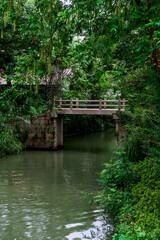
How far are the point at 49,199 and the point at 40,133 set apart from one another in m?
11.2

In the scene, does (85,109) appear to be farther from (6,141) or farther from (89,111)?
(6,141)

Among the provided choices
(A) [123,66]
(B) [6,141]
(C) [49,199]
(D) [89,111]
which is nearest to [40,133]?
(D) [89,111]

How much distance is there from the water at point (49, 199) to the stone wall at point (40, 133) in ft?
9.05

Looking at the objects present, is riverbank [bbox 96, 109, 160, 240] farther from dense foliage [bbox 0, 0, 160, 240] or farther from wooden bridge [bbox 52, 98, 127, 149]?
wooden bridge [bbox 52, 98, 127, 149]

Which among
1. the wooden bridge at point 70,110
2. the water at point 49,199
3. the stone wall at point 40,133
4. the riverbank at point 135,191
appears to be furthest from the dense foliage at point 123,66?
the stone wall at point 40,133

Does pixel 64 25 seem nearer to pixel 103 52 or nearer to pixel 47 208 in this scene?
pixel 103 52

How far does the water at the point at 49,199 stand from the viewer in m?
6.32

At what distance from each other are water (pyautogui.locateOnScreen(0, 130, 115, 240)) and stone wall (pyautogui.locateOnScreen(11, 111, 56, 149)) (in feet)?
9.05

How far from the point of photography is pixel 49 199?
880cm

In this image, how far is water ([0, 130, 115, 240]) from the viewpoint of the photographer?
20.7 feet

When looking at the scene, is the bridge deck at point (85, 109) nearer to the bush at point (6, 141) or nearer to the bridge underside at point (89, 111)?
the bridge underside at point (89, 111)

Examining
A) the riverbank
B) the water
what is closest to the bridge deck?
the water

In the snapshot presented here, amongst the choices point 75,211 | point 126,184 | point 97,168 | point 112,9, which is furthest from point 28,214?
point 97,168

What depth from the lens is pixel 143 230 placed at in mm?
4246
